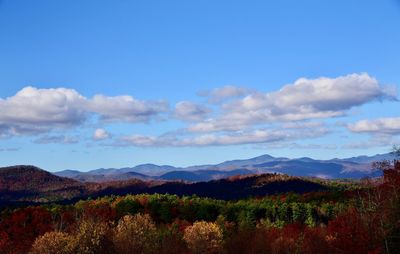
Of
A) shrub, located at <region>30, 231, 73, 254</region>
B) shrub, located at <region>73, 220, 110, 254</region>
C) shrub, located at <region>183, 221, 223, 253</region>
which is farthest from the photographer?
shrub, located at <region>183, 221, 223, 253</region>

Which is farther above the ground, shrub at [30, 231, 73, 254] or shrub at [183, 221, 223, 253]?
shrub at [30, 231, 73, 254]

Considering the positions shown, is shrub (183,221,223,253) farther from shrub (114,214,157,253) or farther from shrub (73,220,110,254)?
shrub (73,220,110,254)

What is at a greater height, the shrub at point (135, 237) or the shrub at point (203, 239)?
the shrub at point (135, 237)

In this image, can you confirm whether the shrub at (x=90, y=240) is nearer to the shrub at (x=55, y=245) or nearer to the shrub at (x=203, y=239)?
the shrub at (x=55, y=245)

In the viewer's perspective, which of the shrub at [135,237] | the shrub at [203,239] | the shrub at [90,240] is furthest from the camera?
the shrub at [203,239]

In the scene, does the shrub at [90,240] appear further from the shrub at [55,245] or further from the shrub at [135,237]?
the shrub at [135,237]

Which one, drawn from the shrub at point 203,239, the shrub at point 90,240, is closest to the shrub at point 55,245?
the shrub at point 90,240

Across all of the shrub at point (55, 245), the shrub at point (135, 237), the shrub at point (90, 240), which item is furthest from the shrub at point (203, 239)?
the shrub at point (55, 245)

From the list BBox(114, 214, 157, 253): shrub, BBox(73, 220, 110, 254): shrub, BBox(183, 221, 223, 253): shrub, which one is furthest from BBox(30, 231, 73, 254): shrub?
BBox(183, 221, 223, 253): shrub

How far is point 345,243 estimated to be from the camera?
212 feet

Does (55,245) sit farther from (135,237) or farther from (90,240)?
(135,237)

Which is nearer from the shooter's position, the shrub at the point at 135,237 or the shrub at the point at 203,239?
the shrub at the point at 135,237

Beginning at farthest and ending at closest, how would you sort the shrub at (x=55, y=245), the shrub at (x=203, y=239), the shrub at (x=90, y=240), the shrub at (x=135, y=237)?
the shrub at (x=203, y=239), the shrub at (x=135, y=237), the shrub at (x=90, y=240), the shrub at (x=55, y=245)

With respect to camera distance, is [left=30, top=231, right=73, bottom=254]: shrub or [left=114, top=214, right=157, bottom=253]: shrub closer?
[left=30, top=231, right=73, bottom=254]: shrub
